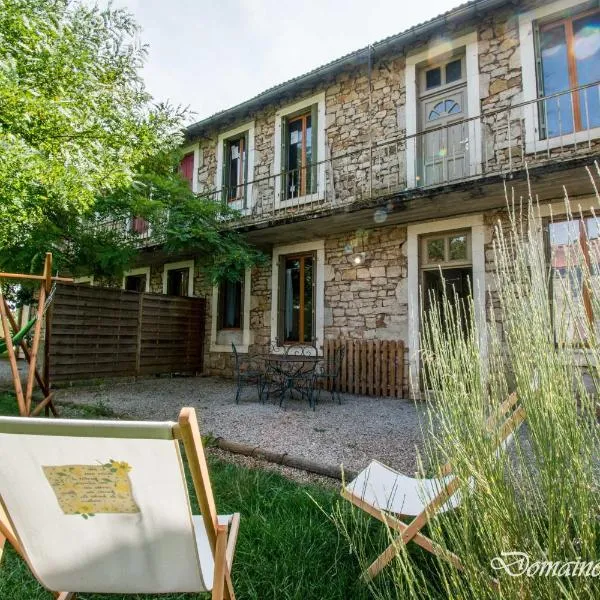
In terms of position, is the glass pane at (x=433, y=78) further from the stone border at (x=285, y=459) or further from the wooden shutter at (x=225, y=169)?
the stone border at (x=285, y=459)

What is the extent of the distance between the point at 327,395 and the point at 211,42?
20.0 feet

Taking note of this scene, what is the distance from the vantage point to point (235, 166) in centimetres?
1052

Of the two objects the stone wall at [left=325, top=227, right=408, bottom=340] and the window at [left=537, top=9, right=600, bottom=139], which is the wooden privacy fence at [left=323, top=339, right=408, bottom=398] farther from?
the window at [left=537, top=9, right=600, bottom=139]

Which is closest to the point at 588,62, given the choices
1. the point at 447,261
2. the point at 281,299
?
the point at 447,261

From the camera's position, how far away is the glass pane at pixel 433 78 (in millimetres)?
7566

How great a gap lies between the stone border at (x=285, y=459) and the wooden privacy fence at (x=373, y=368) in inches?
158

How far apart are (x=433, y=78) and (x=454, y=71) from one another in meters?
0.39

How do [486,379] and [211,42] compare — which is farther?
[211,42]

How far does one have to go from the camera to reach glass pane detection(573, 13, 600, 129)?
5.93 meters

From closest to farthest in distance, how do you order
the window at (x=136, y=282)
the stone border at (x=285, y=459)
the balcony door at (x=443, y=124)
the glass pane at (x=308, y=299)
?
the stone border at (x=285, y=459), the balcony door at (x=443, y=124), the glass pane at (x=308, y=299), the window at (x=136, y=282)

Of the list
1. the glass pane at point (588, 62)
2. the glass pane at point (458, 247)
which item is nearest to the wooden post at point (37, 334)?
the glass pane at point (458, 247)

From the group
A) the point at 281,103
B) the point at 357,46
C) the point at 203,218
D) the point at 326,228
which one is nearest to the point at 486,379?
the point at 326,228

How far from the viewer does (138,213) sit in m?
7.25

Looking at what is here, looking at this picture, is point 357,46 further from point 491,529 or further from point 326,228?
point 491,529
